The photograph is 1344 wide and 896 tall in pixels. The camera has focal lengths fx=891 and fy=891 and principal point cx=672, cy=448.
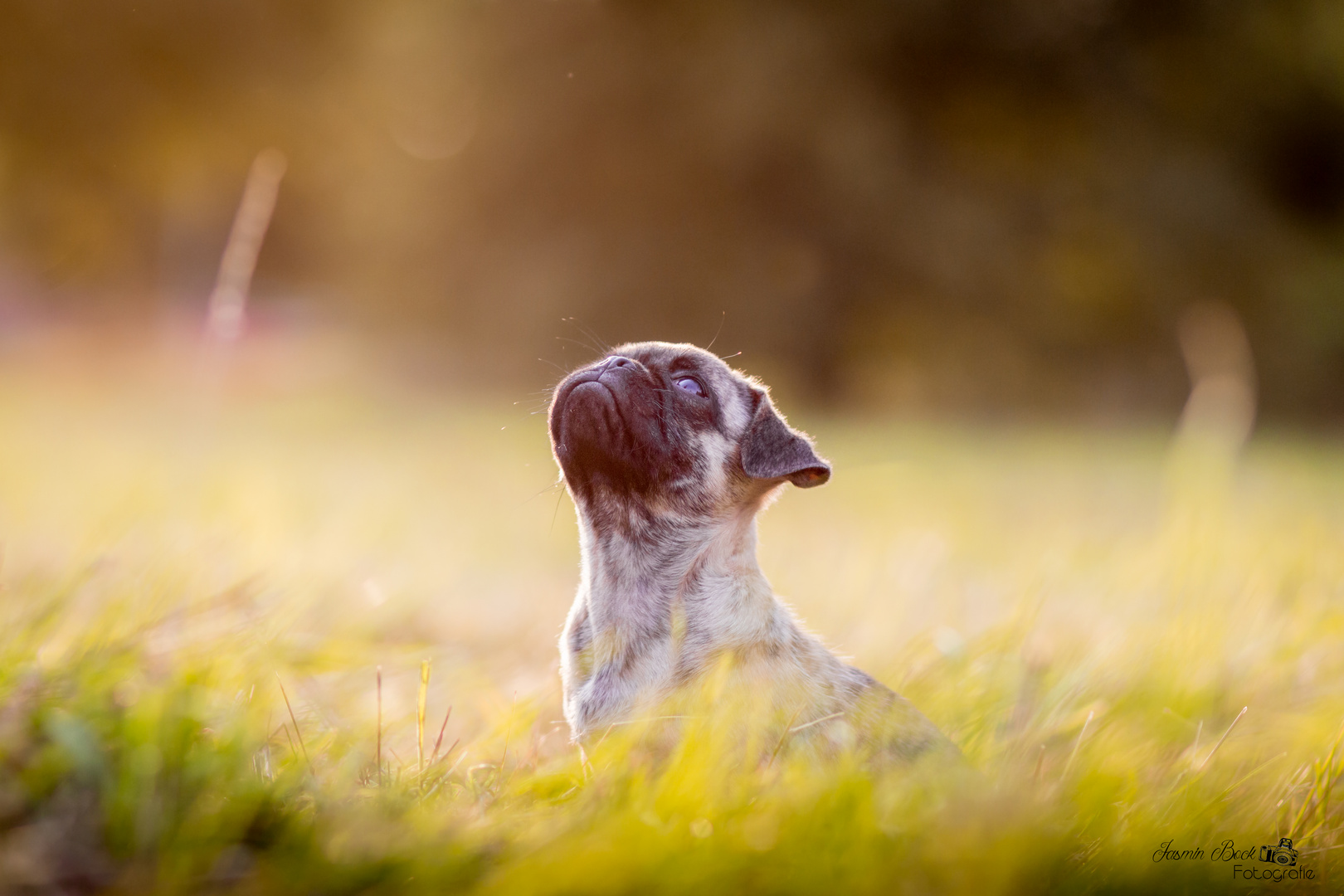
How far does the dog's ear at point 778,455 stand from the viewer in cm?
355

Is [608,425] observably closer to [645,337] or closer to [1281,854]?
[1281,854]

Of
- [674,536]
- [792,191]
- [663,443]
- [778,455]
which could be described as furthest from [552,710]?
[792,191]

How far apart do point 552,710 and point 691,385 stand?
151cm

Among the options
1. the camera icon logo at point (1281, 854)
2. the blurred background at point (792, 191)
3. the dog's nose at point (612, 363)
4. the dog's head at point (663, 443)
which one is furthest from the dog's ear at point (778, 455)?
the blurred background at point (792, 191)

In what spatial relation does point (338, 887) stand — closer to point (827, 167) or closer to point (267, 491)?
point (267, 491)

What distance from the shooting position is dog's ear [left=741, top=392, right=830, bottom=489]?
3555mm

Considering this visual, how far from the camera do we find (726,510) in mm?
3705

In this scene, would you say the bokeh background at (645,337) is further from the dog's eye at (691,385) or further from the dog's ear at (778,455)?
the dog's eye at (691,385)

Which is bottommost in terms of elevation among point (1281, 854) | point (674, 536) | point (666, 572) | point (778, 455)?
point (1281, 854)

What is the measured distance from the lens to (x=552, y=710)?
12.1 feet

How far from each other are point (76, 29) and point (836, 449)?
10683 millimetres

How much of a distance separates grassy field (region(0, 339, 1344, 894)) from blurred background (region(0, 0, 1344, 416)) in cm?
999

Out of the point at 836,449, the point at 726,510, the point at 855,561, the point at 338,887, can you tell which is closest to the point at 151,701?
the point at 338,887

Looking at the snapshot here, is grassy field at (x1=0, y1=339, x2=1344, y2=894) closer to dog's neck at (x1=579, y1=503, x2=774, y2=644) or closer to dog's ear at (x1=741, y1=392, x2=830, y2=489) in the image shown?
dog's neck at (x1=579, y1=503, x2=774, y2=644)
